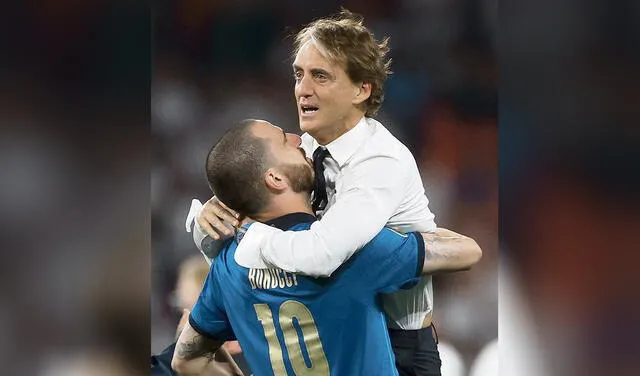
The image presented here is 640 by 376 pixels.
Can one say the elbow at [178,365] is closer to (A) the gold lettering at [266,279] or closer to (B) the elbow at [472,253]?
(A) the gold lettering at [266,279]

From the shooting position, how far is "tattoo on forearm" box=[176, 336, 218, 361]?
217 cm

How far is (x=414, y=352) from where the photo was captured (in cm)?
202

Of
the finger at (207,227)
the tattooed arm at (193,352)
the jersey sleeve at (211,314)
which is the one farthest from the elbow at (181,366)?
the finger at (207,227)

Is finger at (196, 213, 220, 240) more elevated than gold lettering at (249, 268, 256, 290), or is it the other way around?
finger at (196, 213, 220, 240)

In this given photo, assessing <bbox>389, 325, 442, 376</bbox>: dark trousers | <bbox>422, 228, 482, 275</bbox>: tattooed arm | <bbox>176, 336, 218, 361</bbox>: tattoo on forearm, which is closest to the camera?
<bbox>422, 228, 482, 275</bbox>: tattooed arm

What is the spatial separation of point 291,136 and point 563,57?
799 millimetres

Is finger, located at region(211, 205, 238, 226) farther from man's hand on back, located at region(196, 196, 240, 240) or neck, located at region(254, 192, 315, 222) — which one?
neck, located at region(254, 192, 315, 222)

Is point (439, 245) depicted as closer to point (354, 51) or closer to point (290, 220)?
point (290, 220)

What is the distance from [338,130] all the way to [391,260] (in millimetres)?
366

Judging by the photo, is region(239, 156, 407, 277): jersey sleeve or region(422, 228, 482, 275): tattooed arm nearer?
region(239, 156, 407, 277): jersey sleeve

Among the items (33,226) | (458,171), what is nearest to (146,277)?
(33,226)

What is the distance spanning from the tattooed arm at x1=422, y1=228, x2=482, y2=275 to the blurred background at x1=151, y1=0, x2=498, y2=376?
22cm

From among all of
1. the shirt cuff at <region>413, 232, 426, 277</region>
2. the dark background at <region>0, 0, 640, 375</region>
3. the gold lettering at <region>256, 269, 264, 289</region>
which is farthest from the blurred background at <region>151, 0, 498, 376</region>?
the gold lettering at <region>256, 269, 264, 289</region>

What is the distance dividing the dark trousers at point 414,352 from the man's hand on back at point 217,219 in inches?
18.2
